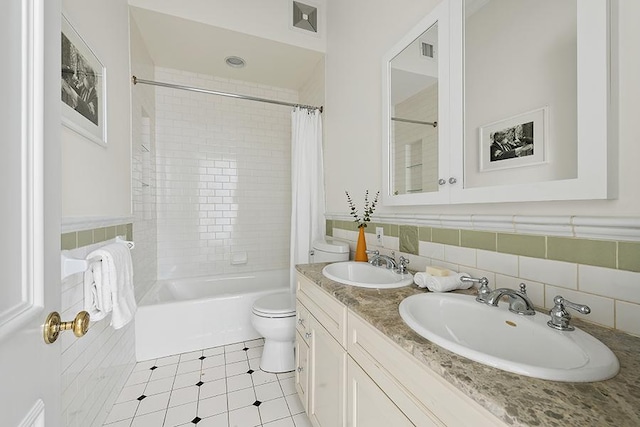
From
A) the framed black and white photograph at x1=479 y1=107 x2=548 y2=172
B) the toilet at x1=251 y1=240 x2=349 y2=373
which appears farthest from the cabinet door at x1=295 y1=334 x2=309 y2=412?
the framed black and white photograph at x1=479 y1=107 x2=548 y2=172

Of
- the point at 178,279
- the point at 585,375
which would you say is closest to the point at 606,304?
the point at 585,375

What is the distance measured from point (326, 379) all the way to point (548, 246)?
101 cm

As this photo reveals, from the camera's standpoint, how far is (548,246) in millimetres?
874

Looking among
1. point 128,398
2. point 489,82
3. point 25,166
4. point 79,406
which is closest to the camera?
point 25,166

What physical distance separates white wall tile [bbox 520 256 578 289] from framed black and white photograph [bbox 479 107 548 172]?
338 millimetres

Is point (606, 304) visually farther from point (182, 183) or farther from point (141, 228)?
point (182, 183)

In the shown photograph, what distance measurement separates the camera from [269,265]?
3248mm

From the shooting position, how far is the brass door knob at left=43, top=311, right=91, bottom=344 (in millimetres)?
511

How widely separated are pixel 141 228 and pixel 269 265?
56.5 inches

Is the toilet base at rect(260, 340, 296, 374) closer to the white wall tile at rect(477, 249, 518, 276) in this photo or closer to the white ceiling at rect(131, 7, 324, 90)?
the white wall tile at rect(477, 249, 518, 276)

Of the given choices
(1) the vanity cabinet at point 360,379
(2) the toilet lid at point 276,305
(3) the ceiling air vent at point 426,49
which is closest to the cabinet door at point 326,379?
(1) the vanity cabinet at point 360,379

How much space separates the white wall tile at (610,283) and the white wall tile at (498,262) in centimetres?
19

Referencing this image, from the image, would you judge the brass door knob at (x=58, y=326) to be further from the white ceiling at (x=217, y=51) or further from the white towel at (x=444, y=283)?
the white ceiling at (x=217, y=51)

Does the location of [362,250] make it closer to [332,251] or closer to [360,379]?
[332,251]
